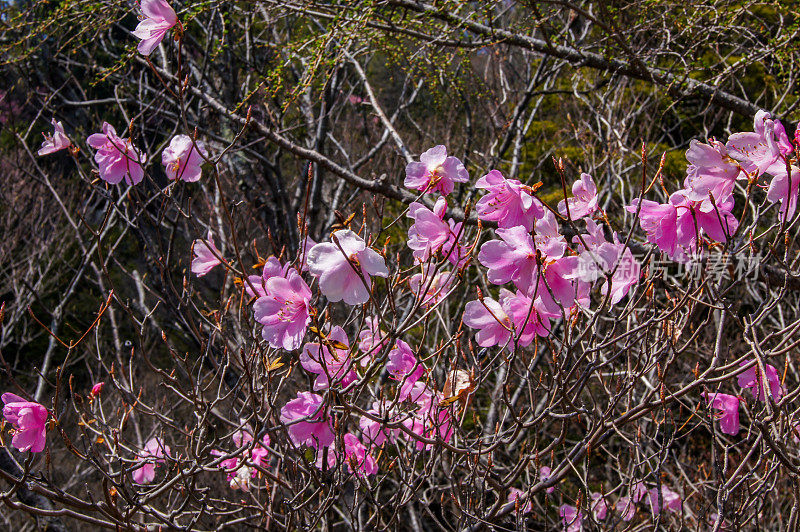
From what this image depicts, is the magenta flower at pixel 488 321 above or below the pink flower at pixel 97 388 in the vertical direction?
above

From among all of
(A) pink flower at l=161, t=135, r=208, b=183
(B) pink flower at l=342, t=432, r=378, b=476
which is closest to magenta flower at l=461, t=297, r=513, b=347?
(B) pink flower at l=342, t=432, r=378, b=476

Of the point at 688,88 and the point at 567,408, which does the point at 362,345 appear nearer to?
the point at 567,408

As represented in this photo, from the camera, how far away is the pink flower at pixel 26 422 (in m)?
1.40

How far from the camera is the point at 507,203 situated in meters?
1.33

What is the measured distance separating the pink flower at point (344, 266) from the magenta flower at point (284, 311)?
0.11 m

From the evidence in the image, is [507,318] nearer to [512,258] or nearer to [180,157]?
[512,258]

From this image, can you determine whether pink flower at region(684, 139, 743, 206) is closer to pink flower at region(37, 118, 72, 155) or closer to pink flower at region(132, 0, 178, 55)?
pink flower at region(132, 0, 178, 55)

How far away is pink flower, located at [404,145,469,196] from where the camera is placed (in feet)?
4.79

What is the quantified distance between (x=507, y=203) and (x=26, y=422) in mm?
1307

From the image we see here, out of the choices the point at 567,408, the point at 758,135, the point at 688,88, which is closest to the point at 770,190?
the point at 758,135

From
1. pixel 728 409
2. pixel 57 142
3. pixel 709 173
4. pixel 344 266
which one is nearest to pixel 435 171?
pixel 344 266

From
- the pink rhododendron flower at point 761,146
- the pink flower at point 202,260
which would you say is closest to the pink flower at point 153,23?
the pink flower at point 202,260

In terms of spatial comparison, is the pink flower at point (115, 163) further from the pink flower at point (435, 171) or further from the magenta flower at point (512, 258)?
the magenta flower at point (512, 258)

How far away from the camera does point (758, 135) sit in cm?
119
